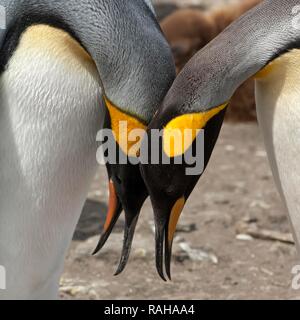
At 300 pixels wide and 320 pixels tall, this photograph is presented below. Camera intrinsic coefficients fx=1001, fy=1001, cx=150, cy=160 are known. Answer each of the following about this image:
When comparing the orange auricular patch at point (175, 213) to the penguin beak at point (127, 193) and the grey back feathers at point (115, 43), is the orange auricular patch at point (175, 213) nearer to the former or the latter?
the penguin beak at point (127, 193)

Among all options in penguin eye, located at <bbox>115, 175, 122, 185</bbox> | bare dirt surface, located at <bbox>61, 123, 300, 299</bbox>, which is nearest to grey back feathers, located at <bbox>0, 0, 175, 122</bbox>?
penguin eye, located at <bbox>115, 175, 122, 185</bbox>

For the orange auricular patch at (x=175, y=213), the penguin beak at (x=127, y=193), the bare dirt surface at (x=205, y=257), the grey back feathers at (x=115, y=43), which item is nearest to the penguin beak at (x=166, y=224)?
the orange auricular patch at (x=175, y=213)

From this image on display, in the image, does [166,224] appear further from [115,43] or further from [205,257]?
[205,257]

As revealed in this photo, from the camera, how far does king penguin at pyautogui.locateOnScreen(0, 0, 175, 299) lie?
9.41 feet

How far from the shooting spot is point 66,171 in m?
3.06

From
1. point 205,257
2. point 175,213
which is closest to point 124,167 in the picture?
point 175,213

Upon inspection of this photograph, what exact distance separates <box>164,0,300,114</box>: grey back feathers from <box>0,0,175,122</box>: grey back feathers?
120 millimetres

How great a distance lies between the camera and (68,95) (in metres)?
2.94

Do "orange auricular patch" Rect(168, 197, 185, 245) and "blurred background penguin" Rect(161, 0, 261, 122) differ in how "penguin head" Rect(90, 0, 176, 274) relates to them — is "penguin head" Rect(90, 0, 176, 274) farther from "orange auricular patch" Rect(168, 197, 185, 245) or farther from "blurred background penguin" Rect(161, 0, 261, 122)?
"blurred background penguin" Rect(161, 0, 261, 122)

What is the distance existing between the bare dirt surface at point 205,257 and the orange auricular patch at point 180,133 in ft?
3.82

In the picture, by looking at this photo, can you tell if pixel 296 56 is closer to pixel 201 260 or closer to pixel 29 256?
pixel 29 256
